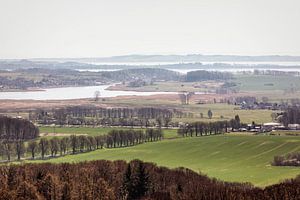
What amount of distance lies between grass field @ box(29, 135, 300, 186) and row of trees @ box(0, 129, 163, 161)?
3.24 m

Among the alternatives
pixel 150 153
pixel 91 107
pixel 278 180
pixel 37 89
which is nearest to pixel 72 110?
pixel 91 107

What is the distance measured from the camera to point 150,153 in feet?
186

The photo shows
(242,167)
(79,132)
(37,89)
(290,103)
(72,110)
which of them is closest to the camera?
(242,167)

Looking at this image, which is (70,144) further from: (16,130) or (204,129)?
(204,129)

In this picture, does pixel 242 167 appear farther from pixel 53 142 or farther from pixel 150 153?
pixel 53 142

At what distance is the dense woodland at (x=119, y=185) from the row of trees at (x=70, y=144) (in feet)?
51.1

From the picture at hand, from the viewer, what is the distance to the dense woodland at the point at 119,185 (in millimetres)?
32000

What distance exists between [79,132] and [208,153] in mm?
21867

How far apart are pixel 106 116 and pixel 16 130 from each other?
23217mm

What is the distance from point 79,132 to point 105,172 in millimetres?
31275

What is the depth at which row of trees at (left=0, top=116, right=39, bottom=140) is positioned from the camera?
230 ft

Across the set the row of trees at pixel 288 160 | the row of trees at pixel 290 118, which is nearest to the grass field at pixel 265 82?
the row of trees at pixel 290 118

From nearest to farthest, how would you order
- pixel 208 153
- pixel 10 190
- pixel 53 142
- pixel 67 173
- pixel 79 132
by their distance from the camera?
pixel 10 190
pixel 67 173
pixel 208 153
pixel 53 142
pixel 79 132

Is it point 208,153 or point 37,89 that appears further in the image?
point 37,89
